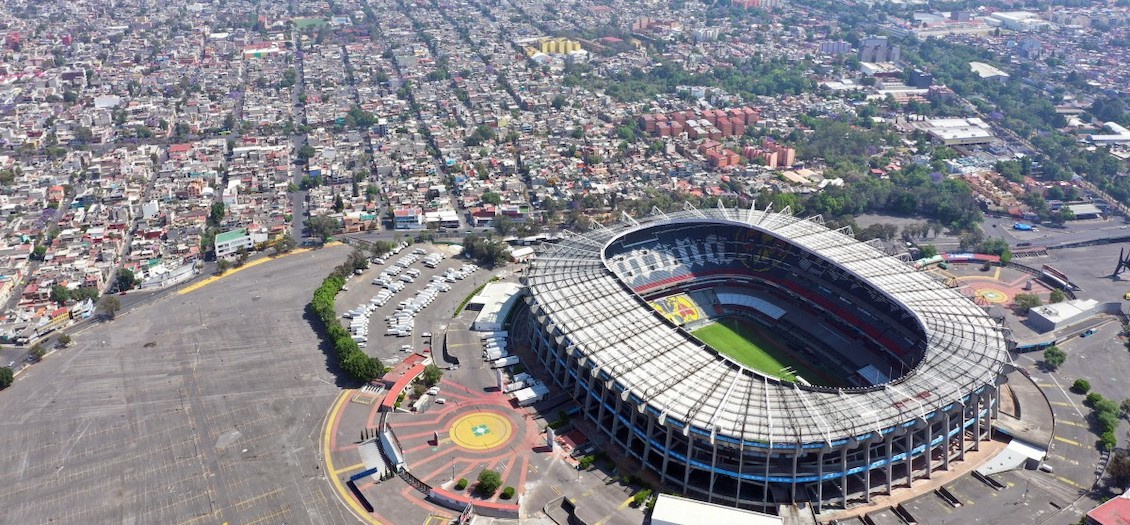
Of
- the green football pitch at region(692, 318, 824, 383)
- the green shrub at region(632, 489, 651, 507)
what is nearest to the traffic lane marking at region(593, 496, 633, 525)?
the green shrub at region(632, 489, 651, 507)

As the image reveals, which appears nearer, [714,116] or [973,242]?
[973,242]

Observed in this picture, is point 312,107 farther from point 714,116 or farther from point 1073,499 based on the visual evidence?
point 1073,499

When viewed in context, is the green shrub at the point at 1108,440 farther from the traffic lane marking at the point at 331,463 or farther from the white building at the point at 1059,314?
the traffic lane marking at the point at 331,463

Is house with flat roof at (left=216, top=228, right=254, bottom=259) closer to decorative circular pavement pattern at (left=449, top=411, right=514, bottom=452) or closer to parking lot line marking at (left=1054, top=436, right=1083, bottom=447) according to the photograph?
decorative circular pavement pattern at (left=449, top=411, right=514, bottom=452)

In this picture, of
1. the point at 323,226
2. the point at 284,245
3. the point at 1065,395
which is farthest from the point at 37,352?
the point at 1065,395

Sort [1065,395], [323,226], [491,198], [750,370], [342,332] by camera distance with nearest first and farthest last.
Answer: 1. [750,370]
2. [1065,395]
3. [342,332]
4. [323,226]
5. [491,198]

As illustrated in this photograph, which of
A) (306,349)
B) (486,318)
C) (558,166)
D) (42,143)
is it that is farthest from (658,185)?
(42,143)

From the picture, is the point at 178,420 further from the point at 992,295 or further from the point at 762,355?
the point at 992,295
